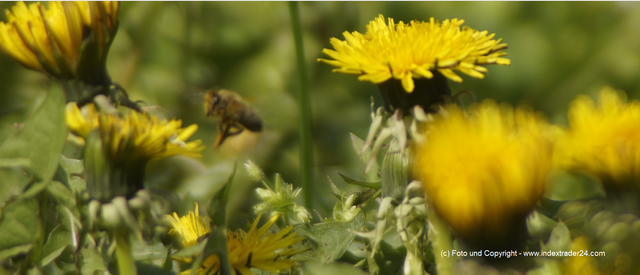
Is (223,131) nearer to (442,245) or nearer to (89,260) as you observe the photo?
(89,260)

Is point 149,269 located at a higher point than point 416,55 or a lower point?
lower

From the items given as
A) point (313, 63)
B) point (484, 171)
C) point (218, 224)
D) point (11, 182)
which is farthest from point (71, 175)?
point (313, 63)

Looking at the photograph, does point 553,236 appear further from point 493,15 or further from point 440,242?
point 493,15

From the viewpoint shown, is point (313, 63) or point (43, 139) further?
point (313, 63)

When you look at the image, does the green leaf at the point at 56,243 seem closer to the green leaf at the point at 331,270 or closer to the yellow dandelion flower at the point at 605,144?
the green leaf at the point at 331,270

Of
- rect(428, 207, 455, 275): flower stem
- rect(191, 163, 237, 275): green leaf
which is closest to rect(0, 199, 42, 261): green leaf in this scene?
rect(191, 163, 237, 275): green leaf

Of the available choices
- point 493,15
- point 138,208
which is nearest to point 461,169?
point 138,208

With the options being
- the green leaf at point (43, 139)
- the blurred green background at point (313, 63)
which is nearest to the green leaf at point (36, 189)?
the green leaf at point (43, 139)
